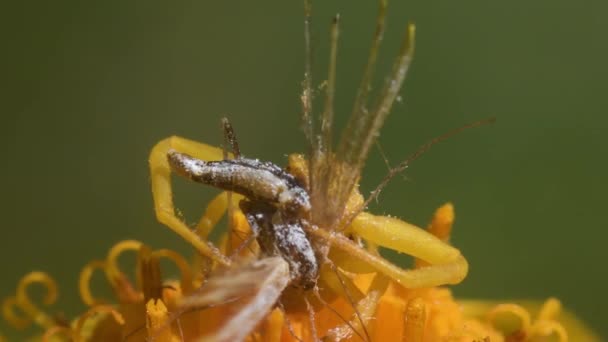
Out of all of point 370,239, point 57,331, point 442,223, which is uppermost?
point 442,223

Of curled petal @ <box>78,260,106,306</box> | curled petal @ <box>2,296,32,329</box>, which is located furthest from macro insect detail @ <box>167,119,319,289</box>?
curled petal @ <box>2,296,32,329</box>

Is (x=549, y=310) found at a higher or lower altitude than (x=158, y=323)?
higher

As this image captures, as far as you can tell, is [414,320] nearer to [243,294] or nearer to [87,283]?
[243,294]

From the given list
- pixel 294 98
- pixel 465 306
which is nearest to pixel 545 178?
pixel 465 306

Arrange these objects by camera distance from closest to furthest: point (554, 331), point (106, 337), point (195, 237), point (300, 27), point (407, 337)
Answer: point (195, 237)
point (407, 337)
point (106, 337)
point (554, 331)
point (300, 27)

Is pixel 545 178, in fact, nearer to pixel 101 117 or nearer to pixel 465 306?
pixel 465 306

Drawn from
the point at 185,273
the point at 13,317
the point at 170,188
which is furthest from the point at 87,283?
the point at 170,188
